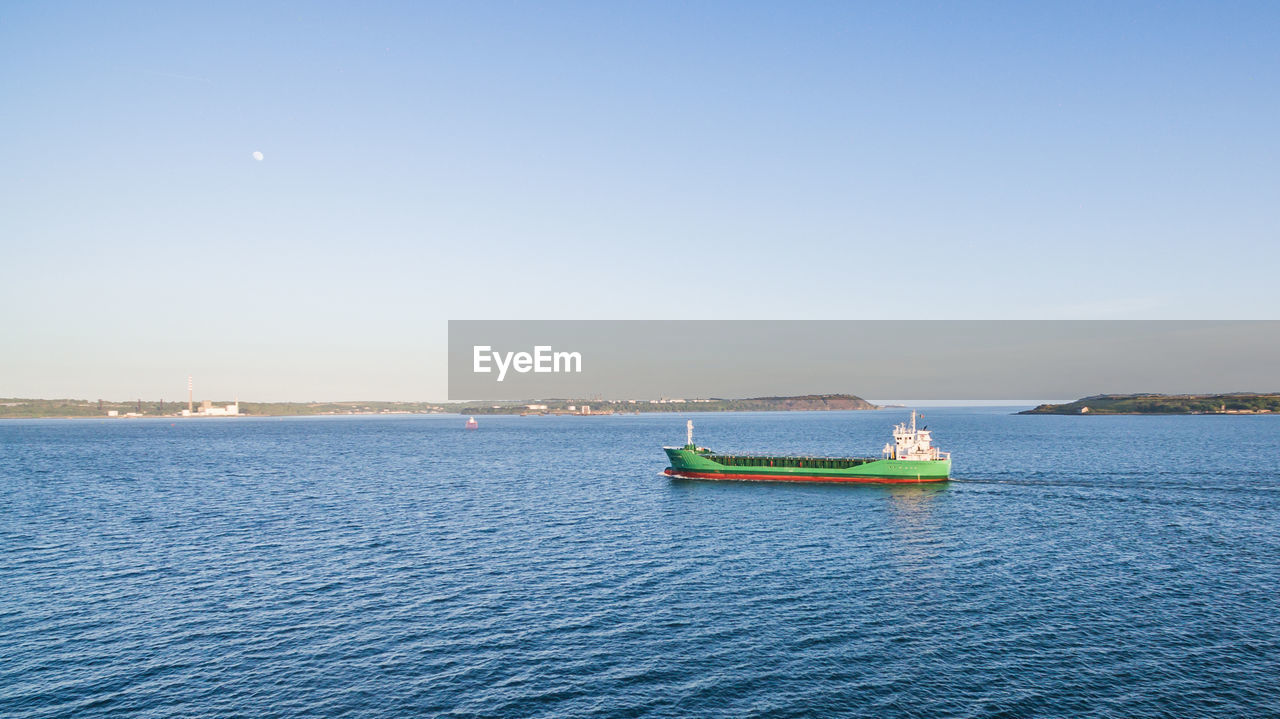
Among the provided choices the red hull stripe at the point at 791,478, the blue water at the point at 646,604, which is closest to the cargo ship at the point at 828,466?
the red hull stripe at the point at 791,478

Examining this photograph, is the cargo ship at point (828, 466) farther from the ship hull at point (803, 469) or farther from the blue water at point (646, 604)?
the blue water at point (646, 604)

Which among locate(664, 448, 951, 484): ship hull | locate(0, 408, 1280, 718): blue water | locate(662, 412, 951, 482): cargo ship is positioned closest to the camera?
locate(0, 408, 1280, 718): blue water

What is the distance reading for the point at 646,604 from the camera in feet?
144

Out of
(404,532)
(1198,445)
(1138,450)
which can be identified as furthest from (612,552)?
(1198,445)

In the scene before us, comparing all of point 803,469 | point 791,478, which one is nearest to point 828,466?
point 803,469

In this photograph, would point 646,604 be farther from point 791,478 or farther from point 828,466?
point 828,466

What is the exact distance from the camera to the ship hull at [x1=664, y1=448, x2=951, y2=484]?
333ft

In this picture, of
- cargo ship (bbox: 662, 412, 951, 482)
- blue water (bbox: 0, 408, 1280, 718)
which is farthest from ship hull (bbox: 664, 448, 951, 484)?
blue water (bbox: 0, 408, 1280, 718)

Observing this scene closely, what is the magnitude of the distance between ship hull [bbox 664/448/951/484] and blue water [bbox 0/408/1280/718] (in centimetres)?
1191

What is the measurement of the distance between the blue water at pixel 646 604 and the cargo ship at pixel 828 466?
11976 mm

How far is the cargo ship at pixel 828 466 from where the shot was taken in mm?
101688

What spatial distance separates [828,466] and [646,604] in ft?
231

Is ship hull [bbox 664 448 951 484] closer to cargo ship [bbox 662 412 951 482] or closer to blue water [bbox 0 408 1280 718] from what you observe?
cargo ship [bbox 662 412 951 482]

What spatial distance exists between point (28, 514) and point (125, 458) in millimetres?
97271
